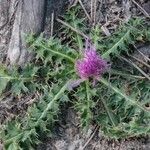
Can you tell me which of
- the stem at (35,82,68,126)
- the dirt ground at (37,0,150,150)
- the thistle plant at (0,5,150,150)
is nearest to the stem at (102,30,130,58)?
the thistle plant at (0,5,150,150)

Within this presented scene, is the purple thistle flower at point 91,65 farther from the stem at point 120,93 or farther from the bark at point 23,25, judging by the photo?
the bark at point 23,25

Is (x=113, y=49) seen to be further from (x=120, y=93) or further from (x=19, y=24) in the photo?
(x=19, y=24)

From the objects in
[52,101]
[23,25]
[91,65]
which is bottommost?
[52,101]

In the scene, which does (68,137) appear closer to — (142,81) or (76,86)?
(76,86)

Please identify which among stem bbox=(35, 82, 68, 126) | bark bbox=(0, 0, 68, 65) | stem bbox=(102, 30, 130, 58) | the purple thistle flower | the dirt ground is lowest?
the dirt ground

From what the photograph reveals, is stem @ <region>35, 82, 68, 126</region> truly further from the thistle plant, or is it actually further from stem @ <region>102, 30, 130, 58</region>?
stem @ <region>102, 30, 130, 58</region>

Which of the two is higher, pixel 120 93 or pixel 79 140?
pixel 120 93

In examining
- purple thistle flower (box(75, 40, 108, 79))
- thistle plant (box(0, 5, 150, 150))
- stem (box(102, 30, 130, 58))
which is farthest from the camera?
stem (box(102, 30, 130, 58))

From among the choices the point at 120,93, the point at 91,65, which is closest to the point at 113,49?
the point at 91,65

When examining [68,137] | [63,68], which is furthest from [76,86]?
[68,137]
